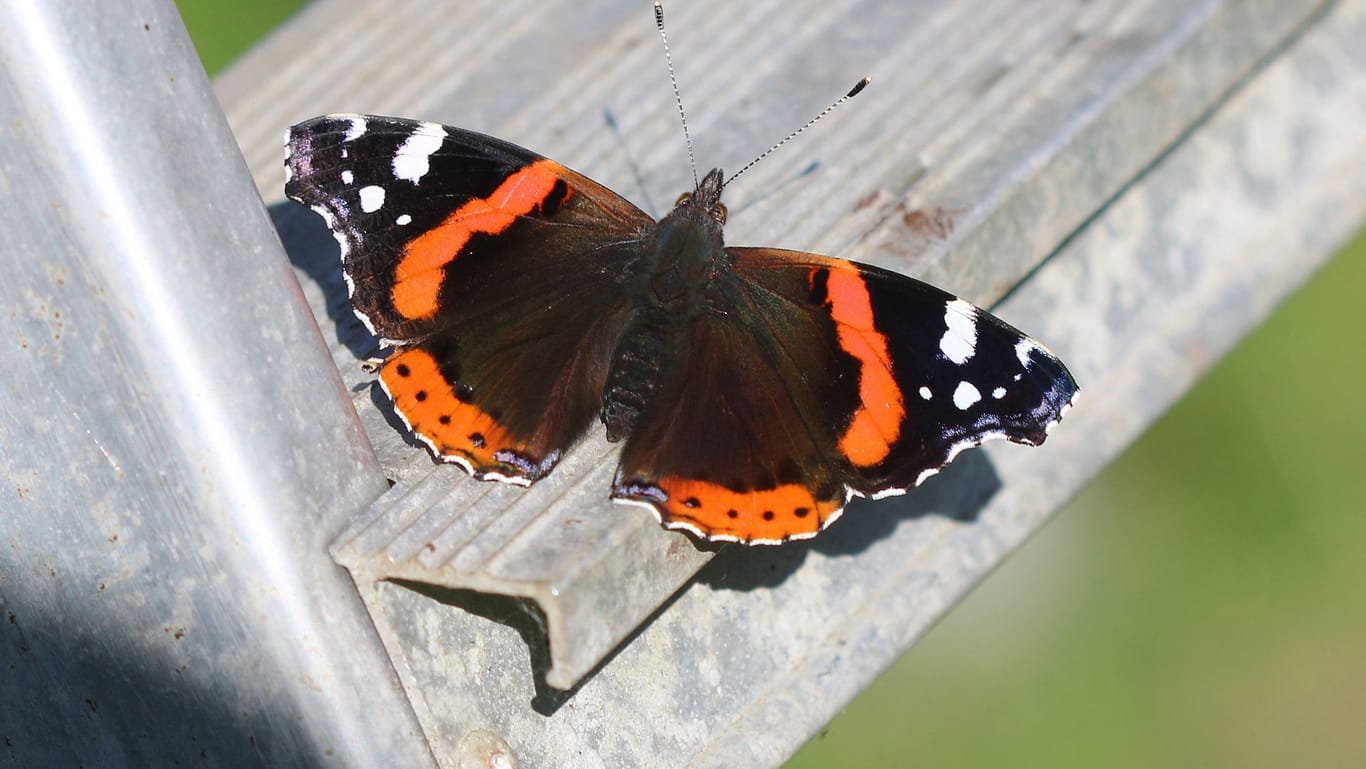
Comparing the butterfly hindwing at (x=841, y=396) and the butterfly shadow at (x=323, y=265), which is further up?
the butterfly shadow at (x=323, y=265)

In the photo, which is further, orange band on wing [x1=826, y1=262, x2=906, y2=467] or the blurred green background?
the blurred green background

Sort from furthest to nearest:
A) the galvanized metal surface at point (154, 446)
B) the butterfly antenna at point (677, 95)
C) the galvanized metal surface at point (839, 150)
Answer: the butterfly antenna at point (677, 95)
the galvanized metal surface at point (839, 150)
the galvanized metal surface at point (154, 446)

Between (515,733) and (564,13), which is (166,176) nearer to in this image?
(515,733)

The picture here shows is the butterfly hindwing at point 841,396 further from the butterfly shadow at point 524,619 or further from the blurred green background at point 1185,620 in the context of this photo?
the blurred green background at point 1185,620

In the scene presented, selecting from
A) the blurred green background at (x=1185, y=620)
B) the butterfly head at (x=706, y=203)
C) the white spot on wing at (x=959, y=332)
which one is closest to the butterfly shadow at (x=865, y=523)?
the white spot on wing at (x=959, y=332)

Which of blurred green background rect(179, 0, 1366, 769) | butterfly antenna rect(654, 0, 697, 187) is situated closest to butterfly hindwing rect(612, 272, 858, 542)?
butterfly antenna rect(654, 0, 697, 187)

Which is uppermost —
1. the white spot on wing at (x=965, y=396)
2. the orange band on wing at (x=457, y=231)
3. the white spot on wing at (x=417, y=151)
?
the white spot on wing at (x=417, y=151)

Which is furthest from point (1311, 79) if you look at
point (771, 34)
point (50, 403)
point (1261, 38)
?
point (50, 403)

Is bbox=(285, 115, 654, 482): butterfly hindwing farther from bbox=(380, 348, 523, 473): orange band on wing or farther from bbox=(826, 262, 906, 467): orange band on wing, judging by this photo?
bbox=(826, 262, 906, 467): orange band on wing
